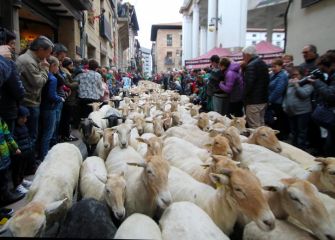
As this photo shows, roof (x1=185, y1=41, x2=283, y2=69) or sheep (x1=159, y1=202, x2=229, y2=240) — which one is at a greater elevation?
roof (x1=185, y1=41, x2=283, y2=69)

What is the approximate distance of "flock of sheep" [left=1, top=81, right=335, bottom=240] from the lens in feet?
7.95

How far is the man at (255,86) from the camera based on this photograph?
6.23 m

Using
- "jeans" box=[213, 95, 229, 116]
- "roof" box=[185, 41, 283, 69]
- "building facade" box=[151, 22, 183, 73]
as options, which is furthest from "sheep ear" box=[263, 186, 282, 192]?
"building facade" box=[151, 22, 183, 73]

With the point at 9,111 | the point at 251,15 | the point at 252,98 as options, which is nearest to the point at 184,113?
the point at 252,98

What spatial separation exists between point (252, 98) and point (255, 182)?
4012mm

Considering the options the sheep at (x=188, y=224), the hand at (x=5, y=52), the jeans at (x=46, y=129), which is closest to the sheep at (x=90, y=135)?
the jeans at (x=46, y=129)

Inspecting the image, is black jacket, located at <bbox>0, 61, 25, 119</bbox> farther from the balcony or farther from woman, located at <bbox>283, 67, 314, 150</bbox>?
the balcony

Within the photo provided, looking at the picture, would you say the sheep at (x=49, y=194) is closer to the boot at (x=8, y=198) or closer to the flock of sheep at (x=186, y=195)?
the flock of sheep at (x=186, y=195)

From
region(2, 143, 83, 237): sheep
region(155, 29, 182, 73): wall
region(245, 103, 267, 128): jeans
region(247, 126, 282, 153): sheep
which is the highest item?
region(155, 29, 182, 73): wall

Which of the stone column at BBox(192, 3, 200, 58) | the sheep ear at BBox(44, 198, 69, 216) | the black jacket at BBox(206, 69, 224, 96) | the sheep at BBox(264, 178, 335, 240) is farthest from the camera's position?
the stone column at BBox(192, 3, 200, 58)

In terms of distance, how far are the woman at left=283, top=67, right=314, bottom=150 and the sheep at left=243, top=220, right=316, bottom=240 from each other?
391 cm

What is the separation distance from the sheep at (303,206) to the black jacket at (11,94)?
3.10 metres

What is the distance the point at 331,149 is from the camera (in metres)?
4.84

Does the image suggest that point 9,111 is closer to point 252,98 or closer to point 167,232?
point 167,232
